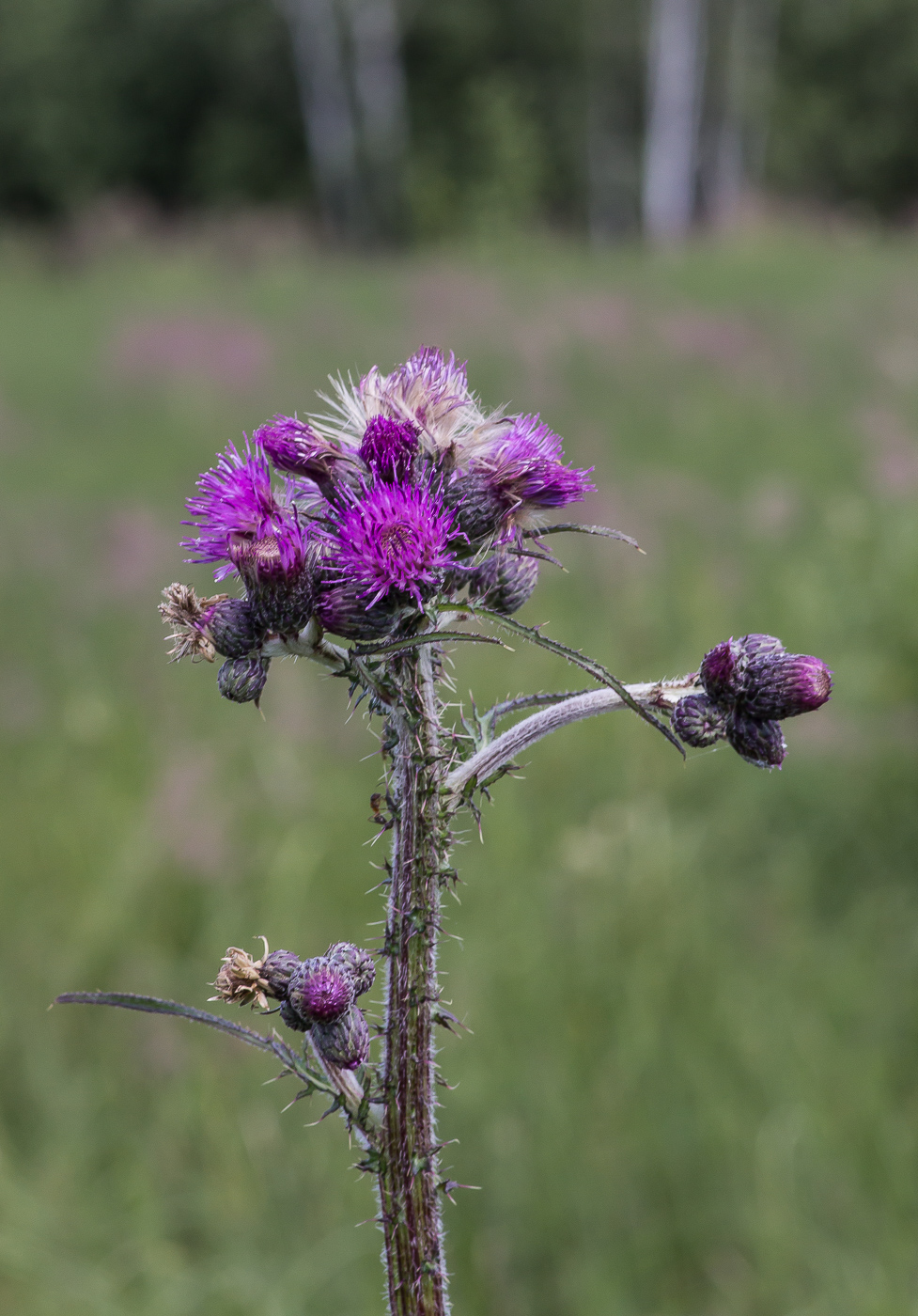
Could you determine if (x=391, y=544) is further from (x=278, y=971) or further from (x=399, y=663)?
(x=278, y=971)

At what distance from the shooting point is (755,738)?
129 centimetres

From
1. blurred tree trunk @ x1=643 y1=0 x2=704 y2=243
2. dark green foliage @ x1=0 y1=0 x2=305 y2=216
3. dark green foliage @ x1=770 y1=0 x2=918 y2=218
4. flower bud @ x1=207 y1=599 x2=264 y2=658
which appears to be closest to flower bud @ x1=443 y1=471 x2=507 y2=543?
flower bud @ x1=207 y1=599 x2=264 y2=658

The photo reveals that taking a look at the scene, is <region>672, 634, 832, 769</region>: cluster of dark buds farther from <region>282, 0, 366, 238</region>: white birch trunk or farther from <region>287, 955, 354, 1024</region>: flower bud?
<region>282, 0, 366, 238</region>: white birch trunk

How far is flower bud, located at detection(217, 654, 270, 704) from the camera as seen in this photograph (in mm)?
1228

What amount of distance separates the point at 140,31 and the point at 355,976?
47.0 m

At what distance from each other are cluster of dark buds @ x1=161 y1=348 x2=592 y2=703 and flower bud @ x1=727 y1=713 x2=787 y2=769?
304 mm

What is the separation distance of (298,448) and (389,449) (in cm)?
10

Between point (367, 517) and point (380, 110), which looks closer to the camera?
point (367, 517)

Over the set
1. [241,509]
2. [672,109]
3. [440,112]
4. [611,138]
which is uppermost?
[440,112]

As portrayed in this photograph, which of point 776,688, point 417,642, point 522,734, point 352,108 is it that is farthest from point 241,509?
point 352,108

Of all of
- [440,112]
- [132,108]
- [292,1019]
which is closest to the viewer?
[292,1019]

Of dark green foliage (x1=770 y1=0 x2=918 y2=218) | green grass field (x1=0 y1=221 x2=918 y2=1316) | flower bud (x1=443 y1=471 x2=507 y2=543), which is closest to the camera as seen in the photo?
flower bud (x1=443 y1=471 x2=507 y2=543)

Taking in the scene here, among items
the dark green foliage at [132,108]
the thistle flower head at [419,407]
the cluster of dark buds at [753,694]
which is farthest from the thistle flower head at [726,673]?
the dark green foliage at [132,108]

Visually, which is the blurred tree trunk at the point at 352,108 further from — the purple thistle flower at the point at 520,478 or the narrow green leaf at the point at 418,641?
the narrow green leaf at the point at 418,641
